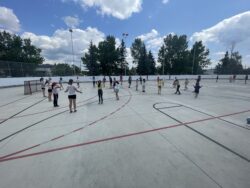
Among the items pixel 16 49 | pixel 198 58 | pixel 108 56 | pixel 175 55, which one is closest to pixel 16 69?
pixel 16 49

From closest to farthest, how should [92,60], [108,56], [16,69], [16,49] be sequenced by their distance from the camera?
[16,69] < [16,49] < [92,60] < [108,56]

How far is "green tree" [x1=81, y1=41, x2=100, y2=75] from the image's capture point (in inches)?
2092

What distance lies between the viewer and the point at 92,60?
52.9 meters

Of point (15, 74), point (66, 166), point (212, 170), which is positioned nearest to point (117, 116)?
point (66, 166)

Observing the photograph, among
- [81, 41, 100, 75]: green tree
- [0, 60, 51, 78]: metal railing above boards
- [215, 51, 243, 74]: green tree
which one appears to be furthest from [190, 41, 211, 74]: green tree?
[0, 60, 51, 78]: metal railing above boards

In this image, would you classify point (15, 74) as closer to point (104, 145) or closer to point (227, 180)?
point (104, 145)

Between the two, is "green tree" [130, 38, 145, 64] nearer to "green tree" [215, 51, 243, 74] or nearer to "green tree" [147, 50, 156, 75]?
"green tree" [147, 50, 156, 75]

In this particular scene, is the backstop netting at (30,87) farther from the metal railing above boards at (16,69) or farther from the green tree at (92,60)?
the green tree at (92,60)

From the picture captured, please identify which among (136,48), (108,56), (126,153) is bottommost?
(126,153)

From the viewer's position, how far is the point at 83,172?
320cm

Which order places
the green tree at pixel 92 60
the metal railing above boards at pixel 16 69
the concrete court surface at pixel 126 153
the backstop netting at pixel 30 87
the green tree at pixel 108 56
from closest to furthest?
the concrete court surface at pixel 126 153 → the backstop netting at pixel 30 87 → the metal railing above boards at pixel 16 69 → the green tree at pixel 92 60 → the green tree at pixel 108 56

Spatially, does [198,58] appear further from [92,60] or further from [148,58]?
[92,60]

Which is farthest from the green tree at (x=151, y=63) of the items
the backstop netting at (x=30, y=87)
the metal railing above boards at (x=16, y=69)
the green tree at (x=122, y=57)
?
the backstop netting at (x=30, y=87)

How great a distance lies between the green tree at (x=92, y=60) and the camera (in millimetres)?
53125
